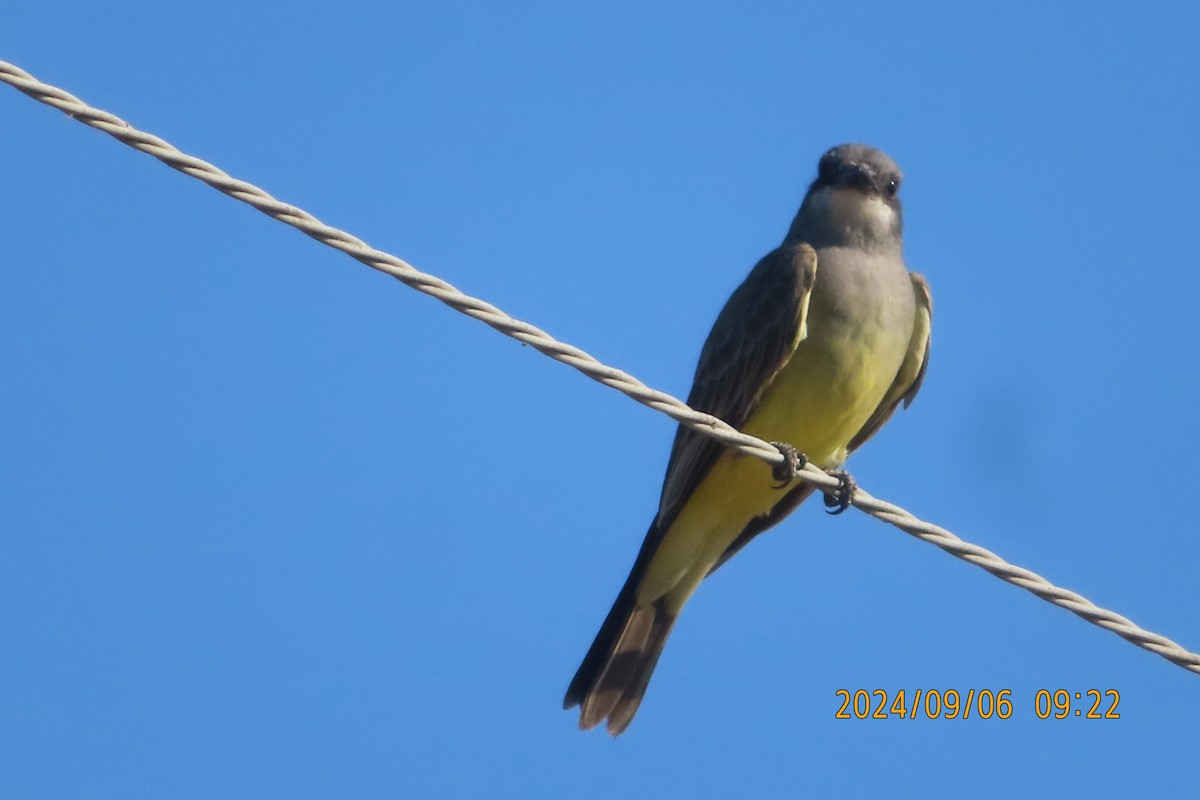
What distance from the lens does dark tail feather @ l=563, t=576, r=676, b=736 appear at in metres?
6.32

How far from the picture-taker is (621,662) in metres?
6.42

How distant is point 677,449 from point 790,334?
717 millimetres

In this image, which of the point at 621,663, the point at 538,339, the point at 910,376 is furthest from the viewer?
the point at 910,376

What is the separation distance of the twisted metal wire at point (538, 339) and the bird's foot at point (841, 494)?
2.12ft

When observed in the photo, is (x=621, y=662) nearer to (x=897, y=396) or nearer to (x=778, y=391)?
(x=778, y=391)

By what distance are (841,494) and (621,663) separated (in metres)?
Result: 1.36

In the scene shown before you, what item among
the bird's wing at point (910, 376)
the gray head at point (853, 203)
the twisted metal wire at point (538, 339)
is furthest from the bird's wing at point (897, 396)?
the twisted metal wire at point (538, 339)

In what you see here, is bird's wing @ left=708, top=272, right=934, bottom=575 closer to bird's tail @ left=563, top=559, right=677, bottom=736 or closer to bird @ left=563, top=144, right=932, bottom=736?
bird @ left=563, top=144, right=932, bottom=736

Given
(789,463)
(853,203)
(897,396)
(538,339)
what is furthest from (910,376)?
(538,339)

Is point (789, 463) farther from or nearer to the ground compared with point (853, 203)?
nearer to the ground

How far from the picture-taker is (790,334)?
6004mm

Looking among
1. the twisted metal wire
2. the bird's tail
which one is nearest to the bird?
the bird's tail

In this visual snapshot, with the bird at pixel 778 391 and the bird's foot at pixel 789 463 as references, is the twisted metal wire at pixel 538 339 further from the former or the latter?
the bird at pixel 778 391

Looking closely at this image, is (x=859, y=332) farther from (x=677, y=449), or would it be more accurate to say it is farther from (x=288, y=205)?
(x=288, y=205)
